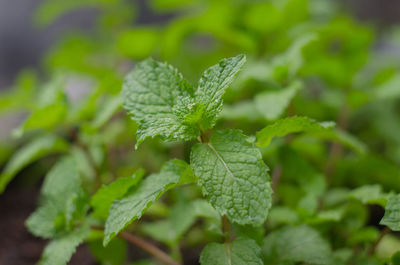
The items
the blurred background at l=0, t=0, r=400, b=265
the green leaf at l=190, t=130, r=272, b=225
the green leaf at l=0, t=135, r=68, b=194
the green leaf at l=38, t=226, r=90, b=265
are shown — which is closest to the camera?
the green leaf at l=190, t=130, r=272, b=225

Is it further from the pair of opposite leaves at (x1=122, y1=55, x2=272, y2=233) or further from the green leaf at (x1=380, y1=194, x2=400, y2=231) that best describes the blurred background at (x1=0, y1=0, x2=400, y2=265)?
the green leaf at (x1=380, y1=194, x2=400, y2=231)

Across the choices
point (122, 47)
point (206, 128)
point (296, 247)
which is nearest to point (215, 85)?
point (206, 128)

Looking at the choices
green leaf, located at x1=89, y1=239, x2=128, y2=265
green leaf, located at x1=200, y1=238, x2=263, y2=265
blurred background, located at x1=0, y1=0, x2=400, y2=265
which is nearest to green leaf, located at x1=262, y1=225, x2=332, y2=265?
green leaf, located at x1=200, y1=238, x2=263, y2=265

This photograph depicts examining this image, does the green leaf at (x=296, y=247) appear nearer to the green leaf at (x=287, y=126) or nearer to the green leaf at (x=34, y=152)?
the green leaf at (x=287, y=126)

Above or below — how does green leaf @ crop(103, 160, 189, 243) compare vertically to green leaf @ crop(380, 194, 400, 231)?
above

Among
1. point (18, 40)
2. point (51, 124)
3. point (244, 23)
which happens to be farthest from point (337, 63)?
A: point (18, 40)

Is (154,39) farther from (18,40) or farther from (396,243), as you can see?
(18,40)
